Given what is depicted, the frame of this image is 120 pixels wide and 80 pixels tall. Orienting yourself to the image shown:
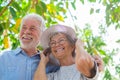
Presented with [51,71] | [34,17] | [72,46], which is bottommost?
[51,71]

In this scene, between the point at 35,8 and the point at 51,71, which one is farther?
the point at 35,8

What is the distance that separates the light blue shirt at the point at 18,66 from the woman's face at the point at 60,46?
155 millimetres

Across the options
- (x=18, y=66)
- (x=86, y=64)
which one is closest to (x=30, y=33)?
(x=18, y=66)

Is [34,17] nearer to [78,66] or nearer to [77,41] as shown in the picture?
[77,41]

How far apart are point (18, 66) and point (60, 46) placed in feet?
1.13

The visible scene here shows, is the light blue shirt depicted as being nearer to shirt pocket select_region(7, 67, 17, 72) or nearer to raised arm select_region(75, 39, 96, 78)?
shirt pocket select_region(7, 67, 17, 72)

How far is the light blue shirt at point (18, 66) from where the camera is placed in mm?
2646

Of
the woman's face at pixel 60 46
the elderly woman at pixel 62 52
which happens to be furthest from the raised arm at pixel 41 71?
the woman's face at pixel 60 46

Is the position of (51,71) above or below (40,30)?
below

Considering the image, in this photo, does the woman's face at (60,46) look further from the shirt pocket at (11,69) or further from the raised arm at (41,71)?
the shirt pocket at (11,69)

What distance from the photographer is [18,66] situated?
2682 mm

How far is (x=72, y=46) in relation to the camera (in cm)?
266

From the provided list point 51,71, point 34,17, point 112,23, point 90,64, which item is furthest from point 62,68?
point 112,23

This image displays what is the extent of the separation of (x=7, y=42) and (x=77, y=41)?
Result: 109 cm
